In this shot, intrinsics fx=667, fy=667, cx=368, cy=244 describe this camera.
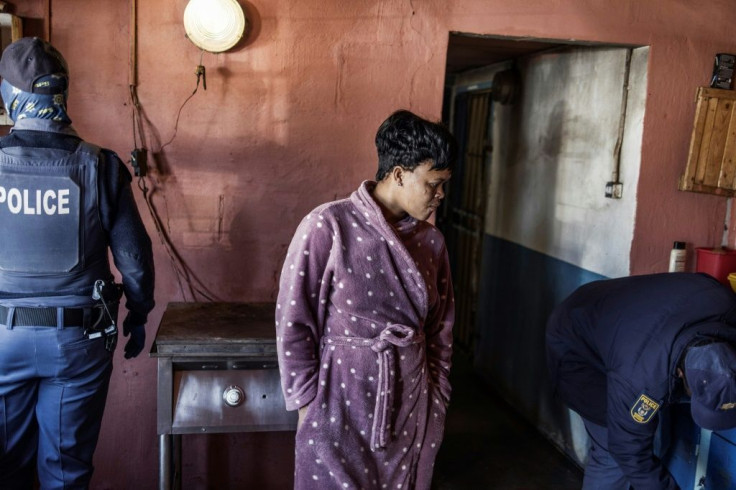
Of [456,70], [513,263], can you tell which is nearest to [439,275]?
[513,263]

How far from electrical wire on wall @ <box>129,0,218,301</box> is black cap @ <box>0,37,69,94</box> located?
0.61 meters

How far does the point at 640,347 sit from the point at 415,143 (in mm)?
1183

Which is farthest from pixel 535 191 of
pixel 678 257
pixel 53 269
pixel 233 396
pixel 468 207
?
pixel 53 269

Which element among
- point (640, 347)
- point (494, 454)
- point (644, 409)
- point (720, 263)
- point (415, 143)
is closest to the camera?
point (415, 143)

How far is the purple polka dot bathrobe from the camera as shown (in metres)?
2.08

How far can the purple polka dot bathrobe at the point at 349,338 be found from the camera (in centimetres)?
208

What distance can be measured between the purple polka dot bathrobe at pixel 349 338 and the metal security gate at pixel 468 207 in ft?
11.4

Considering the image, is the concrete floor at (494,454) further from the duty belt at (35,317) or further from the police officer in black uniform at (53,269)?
the duty belt at (35,317)

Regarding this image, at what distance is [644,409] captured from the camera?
2379 millimetres

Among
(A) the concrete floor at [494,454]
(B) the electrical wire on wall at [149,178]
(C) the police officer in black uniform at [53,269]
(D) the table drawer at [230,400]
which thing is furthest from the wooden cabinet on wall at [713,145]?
(C) the police officer in black uniform at [53,269]

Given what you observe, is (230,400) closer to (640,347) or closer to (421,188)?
(421,188)

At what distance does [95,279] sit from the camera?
241cm

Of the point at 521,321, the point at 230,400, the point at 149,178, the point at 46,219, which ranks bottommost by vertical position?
the point at 521,321

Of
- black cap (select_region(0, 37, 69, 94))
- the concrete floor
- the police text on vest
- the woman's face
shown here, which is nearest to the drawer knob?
the police text on vest
